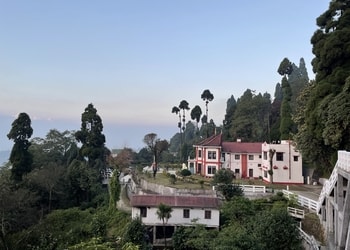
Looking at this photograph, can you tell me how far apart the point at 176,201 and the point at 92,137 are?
71.7 ft

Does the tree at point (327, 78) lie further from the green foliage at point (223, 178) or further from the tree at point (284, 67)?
the tree at point (284, 67)

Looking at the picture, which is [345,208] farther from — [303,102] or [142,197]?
[303,102]

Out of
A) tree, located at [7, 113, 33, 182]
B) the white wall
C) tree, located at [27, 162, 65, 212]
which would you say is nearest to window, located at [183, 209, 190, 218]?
the white wall

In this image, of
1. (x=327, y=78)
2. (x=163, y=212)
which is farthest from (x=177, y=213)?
(x=327, y=78)

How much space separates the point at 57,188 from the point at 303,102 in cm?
2538

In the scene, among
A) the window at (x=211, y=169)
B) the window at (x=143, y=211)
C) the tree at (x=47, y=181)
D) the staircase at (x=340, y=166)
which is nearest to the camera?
the staircase at (x=340, y=166)

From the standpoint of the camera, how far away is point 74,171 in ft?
123

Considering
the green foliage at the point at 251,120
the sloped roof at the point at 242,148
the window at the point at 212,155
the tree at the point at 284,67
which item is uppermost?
the tree at the point at 284,67

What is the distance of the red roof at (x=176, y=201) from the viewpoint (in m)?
24.5

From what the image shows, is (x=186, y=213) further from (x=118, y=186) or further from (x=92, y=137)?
(x=92, y=137)

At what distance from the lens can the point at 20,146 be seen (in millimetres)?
37250

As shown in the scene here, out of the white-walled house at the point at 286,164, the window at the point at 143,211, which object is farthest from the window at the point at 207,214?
the white-walled house at the point at 286,164

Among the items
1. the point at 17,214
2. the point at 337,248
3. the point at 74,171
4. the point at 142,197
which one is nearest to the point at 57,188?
the point at 74,171

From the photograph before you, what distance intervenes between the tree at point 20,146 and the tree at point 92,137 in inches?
282
